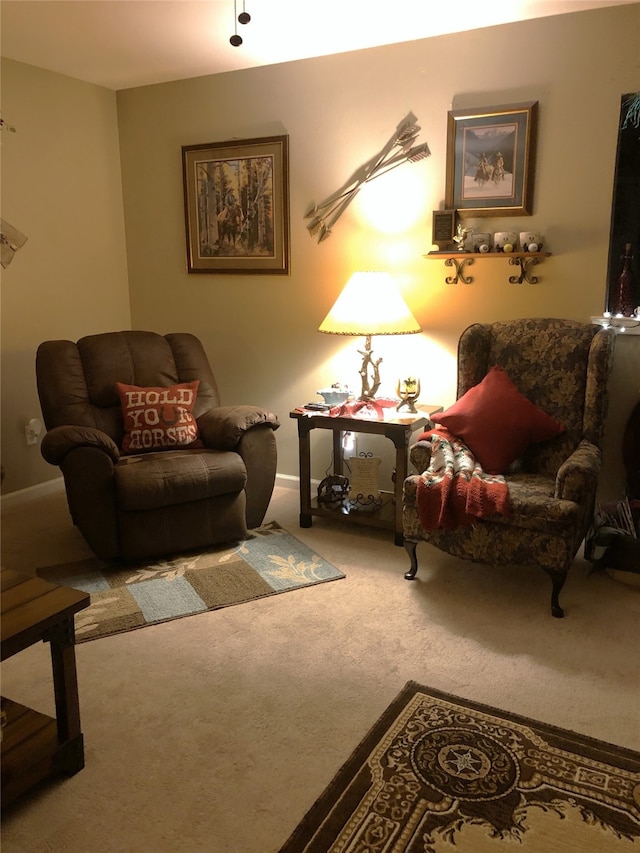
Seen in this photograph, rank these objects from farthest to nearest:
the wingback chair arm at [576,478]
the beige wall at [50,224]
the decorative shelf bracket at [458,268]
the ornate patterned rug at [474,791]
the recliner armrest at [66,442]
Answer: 1. the beige wall at [50,224]
2. the decorative shelf bracket at [458,268]
3. the recliner armrest at [66,442]
4. the wingback chair arm at [576,478]
5. the ornate patterned rug at [474,791]

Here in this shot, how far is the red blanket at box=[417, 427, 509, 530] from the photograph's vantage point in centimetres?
271

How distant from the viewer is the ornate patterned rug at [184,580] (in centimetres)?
271

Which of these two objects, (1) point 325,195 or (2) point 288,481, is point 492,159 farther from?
(2) point 288,481

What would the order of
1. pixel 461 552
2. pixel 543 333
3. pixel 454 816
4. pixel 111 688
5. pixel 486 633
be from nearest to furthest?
pixel 454 816
pixel 111 688
pixel 486 633
pixel 461 552
pixel 543 333

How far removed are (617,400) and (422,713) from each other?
193 centimetres

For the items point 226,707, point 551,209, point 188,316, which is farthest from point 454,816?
point 188,316

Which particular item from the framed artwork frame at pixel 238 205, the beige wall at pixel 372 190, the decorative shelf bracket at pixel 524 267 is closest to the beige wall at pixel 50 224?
the beige wall at pixel 372 190

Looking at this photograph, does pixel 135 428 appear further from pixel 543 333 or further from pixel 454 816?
pixel 454 816

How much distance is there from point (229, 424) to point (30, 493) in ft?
4.98

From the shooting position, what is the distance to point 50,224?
4.13 metres

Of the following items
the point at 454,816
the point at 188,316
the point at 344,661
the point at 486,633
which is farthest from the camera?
the point at 188,316

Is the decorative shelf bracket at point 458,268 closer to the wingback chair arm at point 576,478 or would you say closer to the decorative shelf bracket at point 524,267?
the decorative shelf bracket at point 524,267

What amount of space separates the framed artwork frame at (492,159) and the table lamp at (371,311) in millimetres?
552

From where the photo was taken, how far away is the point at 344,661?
2.39 metres
